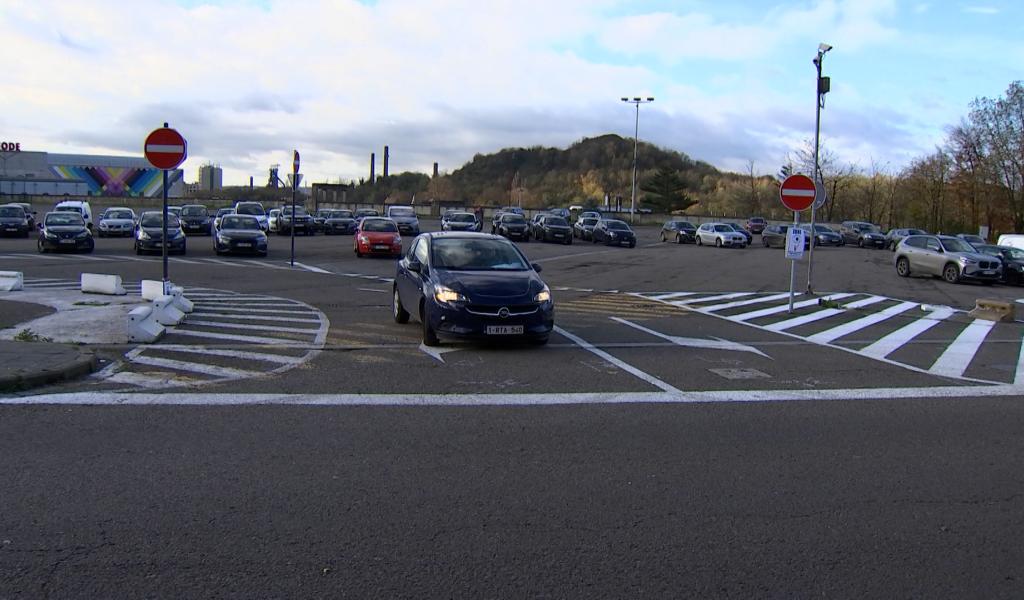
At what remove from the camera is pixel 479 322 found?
1055 cm

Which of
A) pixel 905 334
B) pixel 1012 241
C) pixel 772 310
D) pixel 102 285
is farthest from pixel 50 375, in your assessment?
pixel 1012 241

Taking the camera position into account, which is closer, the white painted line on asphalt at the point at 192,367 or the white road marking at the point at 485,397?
the white road marking at the point at 485,397

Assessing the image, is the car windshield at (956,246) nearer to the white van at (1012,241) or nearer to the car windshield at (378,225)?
the white van at (1012,241)

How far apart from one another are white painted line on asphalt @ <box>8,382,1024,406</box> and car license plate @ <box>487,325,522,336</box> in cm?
224

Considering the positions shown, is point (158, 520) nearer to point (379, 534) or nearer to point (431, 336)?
point (379, 534)

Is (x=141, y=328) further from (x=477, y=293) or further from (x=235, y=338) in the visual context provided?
(x=477, y=293)

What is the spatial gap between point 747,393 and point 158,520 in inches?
242

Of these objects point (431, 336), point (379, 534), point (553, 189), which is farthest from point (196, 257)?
point (553, 189)

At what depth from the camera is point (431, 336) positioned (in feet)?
36.3

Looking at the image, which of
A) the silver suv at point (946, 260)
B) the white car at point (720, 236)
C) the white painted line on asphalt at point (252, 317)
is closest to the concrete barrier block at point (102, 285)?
the white painted line on asphalt at point (252, 317)

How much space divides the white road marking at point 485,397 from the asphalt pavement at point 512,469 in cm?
5

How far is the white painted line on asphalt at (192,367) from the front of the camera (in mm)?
9039

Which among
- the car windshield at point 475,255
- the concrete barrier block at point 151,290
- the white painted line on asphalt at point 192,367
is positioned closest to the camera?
the white painted line on asphalt at point 192,367

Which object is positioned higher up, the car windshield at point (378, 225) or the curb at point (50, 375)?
the car windshield at point (378, 225)
